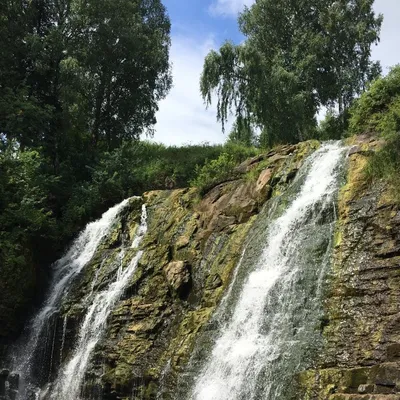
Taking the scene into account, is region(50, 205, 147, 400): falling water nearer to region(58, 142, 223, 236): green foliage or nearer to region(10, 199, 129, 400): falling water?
region(10, 199, 129, 400): falling water

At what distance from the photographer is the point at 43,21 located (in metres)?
29.2

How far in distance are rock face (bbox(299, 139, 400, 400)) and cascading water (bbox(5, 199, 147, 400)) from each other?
7067 mm

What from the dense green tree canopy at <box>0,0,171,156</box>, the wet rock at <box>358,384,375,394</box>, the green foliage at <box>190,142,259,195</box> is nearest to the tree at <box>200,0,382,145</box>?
the green foliage at <box>190,142,259,195</box>

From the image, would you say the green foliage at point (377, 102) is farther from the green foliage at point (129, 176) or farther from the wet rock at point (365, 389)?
the wet rock at point (365, 389)

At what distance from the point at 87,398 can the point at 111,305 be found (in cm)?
272

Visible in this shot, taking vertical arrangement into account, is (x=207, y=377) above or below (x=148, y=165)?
below

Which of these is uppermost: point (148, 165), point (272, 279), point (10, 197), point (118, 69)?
point (118, 69)

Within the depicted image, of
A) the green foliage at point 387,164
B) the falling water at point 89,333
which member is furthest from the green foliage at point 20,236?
the green foliage at point 387,164

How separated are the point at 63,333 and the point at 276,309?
7.38 m

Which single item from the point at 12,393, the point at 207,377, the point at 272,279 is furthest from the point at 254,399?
the point at 12,393

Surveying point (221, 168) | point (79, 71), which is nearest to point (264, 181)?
point (221, 168)

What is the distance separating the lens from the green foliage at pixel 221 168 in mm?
18469

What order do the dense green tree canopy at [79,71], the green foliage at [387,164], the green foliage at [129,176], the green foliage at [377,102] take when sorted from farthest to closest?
the dense green tree canopy at [79,71]
the green foliage at [129,176]
the green foliage at [377,102]
the green foliage at [387,164]

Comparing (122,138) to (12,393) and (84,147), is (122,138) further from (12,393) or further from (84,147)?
(12,393)
